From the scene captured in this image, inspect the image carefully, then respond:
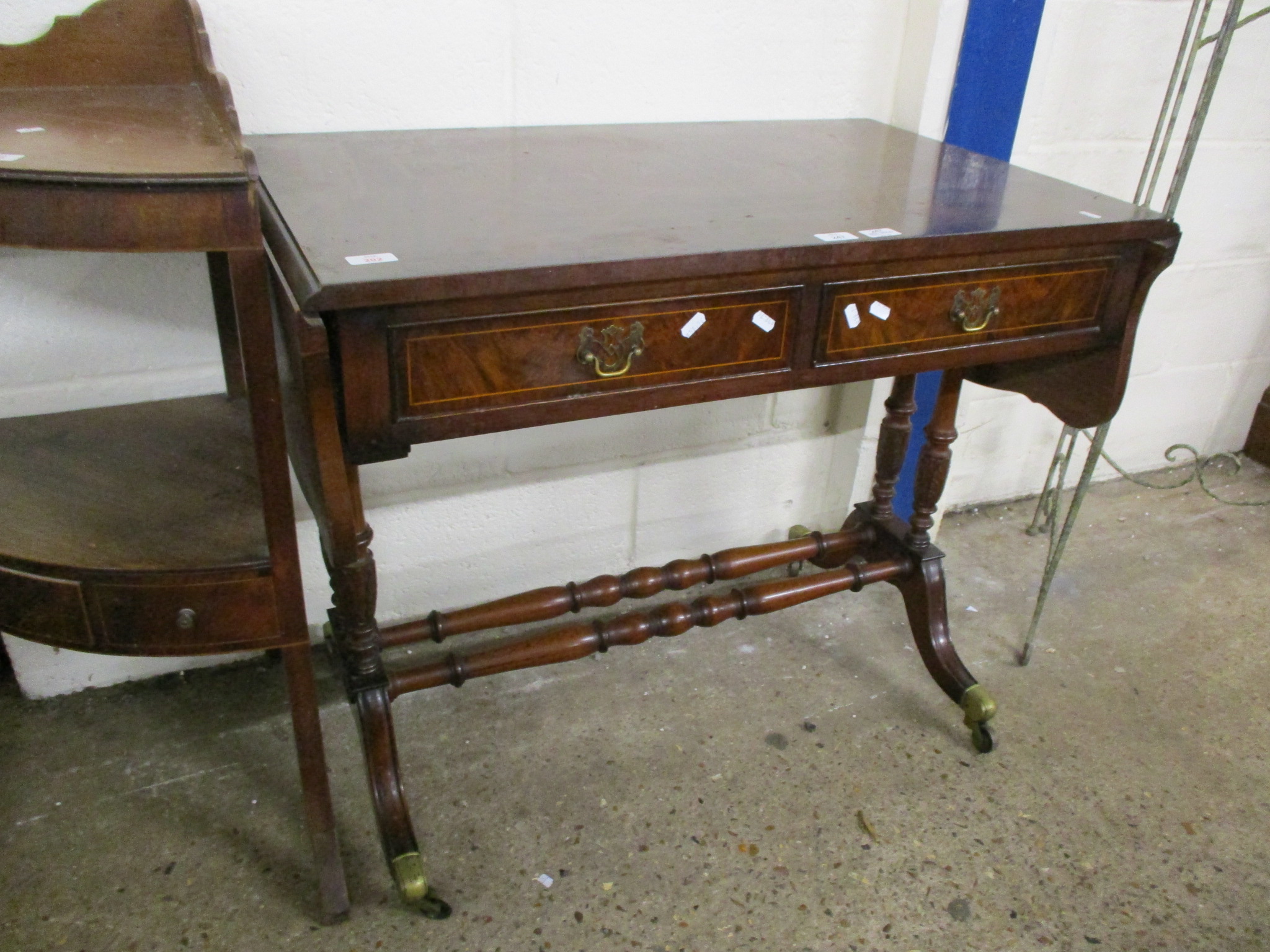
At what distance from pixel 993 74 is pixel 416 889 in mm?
1678

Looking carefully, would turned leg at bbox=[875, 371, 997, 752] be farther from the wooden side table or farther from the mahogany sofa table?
the wooden side table

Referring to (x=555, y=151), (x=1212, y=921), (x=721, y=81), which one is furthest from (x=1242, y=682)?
(x=555, y=151)

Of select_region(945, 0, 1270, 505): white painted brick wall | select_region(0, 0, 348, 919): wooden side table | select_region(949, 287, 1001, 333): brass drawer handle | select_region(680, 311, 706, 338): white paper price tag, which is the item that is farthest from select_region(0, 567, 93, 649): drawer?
select_region(945, 0, 1270, 505): white painted brick wall

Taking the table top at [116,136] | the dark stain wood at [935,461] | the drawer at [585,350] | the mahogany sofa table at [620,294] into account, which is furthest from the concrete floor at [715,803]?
the table top at [116,136]

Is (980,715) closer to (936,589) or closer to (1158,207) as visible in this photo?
(936,589)

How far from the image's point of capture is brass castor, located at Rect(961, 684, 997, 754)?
175 cm

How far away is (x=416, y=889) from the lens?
1397 mm

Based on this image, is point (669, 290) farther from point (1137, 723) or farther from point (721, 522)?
point (1137, 723)

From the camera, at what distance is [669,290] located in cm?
112

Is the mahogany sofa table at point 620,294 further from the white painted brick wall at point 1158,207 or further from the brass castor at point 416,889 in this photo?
the white painted brick wall at point 1158,207

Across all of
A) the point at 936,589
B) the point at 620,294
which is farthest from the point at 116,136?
the point at 936,589

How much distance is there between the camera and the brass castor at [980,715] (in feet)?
5.74

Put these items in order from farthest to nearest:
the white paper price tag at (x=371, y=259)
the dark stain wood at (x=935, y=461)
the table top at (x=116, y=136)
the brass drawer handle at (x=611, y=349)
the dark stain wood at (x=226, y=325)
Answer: the dark stain wood at (x=935, y=461) < the dark stain wood at (x=226, y=325) < the brass drawer handle at (x=611, y=349) < the white paper price tag at (x=371, y=259) < the table top at (x=116, y=136)

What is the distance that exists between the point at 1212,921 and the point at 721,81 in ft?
4.99
